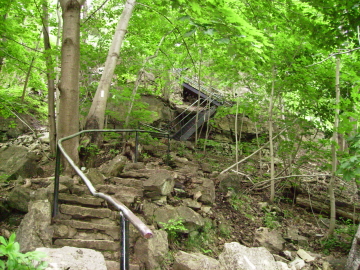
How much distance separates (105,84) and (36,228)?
434cm

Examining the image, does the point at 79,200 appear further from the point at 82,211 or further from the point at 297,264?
the point at 297,264

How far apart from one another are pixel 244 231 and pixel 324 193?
4100mm

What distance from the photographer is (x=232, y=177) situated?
23.9ft

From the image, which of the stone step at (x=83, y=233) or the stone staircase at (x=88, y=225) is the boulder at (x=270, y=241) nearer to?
the stone staircase at (x=88, y=225)

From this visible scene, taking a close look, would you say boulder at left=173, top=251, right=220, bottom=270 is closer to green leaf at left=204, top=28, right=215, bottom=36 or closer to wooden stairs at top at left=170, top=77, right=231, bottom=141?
green leaf at left=204, top=28, right=215, bottom=36

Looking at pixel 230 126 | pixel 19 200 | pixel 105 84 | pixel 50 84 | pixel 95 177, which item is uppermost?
pixel 50 84

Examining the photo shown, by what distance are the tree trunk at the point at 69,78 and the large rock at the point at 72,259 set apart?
271 cm

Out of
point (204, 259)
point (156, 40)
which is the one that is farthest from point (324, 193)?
point (156, 40)

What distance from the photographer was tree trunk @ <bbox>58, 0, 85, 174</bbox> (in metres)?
5.14

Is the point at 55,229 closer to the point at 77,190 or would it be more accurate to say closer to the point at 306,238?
the point at 77,190

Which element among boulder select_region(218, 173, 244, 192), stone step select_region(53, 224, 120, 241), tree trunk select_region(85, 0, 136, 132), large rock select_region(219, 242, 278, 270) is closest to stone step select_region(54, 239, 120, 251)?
stone step select_region(53, 224, 120, 241)

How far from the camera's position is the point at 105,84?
6777 mm

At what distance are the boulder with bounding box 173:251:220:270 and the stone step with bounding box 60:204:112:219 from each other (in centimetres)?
118

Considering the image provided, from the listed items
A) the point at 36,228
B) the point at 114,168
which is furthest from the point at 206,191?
the point at 36,228
